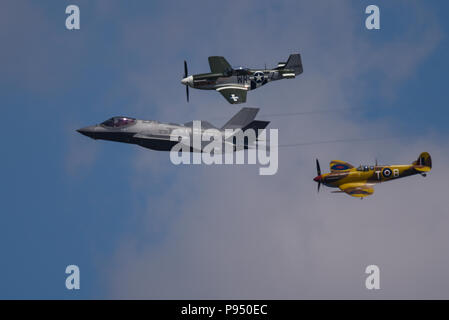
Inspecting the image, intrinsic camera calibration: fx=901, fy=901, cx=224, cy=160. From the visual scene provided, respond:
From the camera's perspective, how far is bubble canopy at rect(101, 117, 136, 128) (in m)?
91.6

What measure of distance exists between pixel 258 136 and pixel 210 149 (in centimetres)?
520

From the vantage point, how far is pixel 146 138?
296 ft

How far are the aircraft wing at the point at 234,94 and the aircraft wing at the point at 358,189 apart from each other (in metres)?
14.6

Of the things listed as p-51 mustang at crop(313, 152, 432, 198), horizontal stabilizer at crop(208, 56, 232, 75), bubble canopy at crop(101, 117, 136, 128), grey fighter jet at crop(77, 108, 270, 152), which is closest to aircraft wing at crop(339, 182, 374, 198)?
p-51 mustang at crop(313, 152, 432, 198)

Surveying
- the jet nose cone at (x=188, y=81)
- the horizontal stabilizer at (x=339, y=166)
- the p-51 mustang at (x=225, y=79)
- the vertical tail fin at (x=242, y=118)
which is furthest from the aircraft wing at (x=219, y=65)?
the horizontal stabilizer at (x=339, y=166)

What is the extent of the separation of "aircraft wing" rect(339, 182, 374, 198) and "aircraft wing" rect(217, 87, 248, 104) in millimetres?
14576

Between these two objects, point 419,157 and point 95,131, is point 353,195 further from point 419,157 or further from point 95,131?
point 95,131

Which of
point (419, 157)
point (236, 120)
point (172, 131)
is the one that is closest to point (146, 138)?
point (172, 131)

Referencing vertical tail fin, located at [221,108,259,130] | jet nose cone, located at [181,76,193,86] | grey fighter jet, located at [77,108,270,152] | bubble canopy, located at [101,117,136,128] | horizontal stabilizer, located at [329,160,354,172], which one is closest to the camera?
grey fighter jet, located at [77,108,270,152]

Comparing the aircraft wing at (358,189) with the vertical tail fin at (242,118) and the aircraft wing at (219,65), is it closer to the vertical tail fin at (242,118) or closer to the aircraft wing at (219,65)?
the vertical tail fin at (242,118)

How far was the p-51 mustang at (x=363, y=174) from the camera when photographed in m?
95.7

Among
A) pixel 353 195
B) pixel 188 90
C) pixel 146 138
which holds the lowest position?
pixel 353 195

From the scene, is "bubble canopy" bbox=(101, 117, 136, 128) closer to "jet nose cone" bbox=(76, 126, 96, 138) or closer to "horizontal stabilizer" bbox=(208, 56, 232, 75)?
"jet nose cone" bbox=(76, 126, 96, 138)

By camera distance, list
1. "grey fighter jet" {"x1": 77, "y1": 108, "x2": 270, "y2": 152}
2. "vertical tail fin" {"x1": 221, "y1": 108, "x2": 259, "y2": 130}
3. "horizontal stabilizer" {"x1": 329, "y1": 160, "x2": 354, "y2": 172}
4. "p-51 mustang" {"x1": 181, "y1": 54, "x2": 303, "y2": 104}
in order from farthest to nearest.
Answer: "p-51 mustang" {"x1": 181, "y1": 54, "x2": 303, "y2": 104}
"horizontal stabilizer" {"x1": 329, "y1": 160, "x2": 354, "y2": 172}
"vertical tail fin" {"x1": 221, "y1": 108, "x2": 259, "y2": 130}
"grey fighter jet" {"x1": 77, "y1": 108, "x2": 270, "y2": 152}
